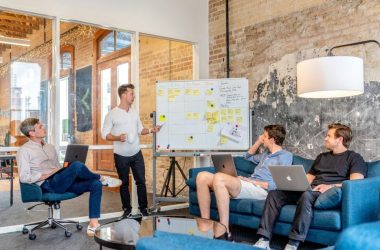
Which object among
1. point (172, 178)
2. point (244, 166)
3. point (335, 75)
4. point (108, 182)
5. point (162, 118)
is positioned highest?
point (335, 75)

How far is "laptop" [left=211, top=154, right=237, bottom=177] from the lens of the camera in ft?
13.1

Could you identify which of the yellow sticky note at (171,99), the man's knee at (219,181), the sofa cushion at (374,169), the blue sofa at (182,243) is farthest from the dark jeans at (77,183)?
the blue sofa at (182,243)

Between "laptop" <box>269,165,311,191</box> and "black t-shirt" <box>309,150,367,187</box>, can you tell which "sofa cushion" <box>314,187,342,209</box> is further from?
"black t-shirt" <box>309,150,367,187</box>

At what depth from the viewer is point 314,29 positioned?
4.75 metres

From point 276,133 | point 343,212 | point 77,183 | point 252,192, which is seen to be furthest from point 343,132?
point 77,183

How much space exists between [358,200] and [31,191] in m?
2.95

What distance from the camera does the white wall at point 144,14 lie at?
15.7 feet

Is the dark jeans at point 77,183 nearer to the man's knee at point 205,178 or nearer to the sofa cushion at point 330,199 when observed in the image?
the man's knee at point 205,178

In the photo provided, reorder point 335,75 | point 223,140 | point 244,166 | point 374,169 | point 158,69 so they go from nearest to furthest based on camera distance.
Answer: point 335,75 → point 374,169 → point 244,166 → point 223,140 → point 158,69

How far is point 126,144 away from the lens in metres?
4.93

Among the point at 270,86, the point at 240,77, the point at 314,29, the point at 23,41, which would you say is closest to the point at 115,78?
the point at 23,41

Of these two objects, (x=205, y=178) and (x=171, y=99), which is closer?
(x=205, y=178)

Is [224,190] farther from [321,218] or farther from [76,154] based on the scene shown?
[76,154]

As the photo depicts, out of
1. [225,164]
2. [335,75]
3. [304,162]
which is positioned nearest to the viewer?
[335,75]
